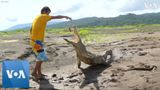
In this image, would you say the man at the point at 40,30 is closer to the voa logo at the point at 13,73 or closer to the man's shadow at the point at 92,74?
the man's shadow at the point at 92,74

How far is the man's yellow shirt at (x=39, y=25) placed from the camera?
10367 mm

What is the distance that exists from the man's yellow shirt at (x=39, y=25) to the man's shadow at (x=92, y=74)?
1.56 m

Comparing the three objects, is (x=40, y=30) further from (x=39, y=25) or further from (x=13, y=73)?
(x=13, y=73)

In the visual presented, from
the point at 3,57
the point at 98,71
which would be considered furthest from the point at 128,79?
the point at 3,57

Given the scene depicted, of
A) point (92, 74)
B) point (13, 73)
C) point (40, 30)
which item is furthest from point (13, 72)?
point (92, 74)

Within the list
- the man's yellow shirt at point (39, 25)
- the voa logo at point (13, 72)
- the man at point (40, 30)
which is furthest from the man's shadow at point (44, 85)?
the voa logo at point (13, 72)

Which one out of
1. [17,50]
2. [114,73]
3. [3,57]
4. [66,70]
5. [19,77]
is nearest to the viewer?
[19,77]

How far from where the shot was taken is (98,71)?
10875mm

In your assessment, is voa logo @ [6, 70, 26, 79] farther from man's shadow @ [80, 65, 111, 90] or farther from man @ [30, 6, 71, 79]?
A: man @ [30, 6, 71, 79]

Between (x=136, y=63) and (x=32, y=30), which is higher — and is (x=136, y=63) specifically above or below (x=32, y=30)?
below

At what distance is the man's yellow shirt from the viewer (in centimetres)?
1037

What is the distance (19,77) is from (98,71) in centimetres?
318

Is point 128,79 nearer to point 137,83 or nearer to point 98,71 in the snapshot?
point 137,83

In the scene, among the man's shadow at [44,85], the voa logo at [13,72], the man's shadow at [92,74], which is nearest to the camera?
the voa logo at [13,72]
